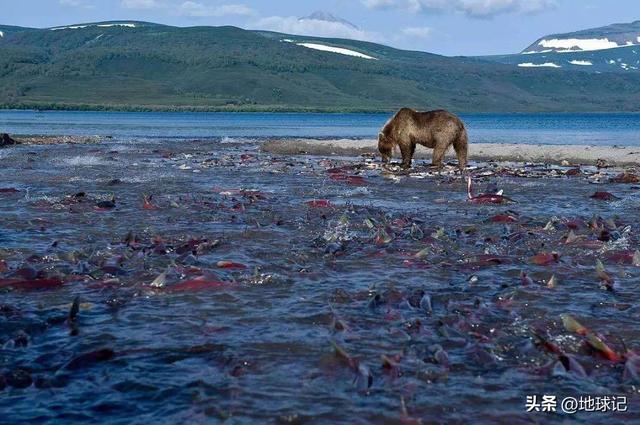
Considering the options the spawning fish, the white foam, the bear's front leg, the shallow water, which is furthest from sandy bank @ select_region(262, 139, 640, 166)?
the shallow water

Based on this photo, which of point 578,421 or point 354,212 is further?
point 354,212

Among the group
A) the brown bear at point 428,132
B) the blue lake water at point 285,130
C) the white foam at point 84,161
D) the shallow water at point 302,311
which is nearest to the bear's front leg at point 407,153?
the brown bear at point 428,132

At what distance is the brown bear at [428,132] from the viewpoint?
27.2 meters

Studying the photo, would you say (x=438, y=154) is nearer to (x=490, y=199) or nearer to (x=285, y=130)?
(x=490, y=199)

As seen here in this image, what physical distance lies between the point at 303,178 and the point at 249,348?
1855 cm

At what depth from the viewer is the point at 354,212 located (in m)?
16.1

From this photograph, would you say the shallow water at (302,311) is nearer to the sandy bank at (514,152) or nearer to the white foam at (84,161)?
the white foam at (84,161)

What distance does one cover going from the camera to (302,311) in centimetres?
817

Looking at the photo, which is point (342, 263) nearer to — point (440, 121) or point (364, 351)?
point (364, 351)

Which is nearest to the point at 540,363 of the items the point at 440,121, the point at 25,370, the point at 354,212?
the point at 25,370

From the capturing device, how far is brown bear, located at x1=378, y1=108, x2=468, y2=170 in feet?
89.2

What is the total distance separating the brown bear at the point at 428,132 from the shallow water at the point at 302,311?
33.9ft

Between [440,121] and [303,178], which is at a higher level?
[440,121]

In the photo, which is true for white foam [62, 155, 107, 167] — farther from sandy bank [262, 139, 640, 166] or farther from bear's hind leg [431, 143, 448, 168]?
bear's hind leg [431, 143, 448, 168]
